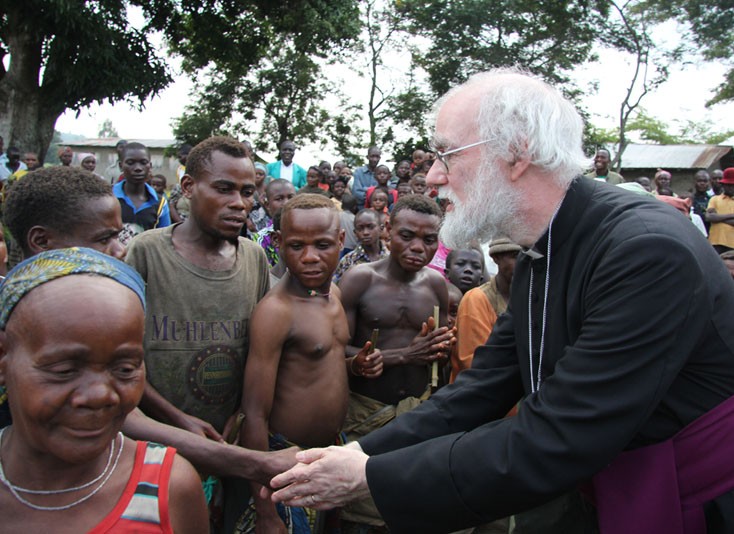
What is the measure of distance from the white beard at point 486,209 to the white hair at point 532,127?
0.31 feet

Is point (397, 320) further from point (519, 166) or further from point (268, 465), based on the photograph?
point (519, 166)

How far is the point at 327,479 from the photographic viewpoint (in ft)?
7.38

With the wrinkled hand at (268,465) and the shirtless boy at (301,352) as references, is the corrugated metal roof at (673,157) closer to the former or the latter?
the shirtless boy at (301,352)

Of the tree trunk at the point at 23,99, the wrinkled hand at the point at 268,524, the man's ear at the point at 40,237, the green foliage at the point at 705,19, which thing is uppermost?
the green foliage at the point at 705,19

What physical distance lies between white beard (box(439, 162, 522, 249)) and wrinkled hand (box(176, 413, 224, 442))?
1.38 m

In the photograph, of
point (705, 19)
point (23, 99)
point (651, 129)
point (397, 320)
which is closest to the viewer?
point (397, 320)

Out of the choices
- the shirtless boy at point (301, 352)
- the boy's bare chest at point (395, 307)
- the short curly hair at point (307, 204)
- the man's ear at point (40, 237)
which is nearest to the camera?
the man's ear at point (40, 237)

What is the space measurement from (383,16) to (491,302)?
29.5 m

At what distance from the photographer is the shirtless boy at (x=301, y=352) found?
310 centimetres

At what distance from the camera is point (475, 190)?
2.44 m

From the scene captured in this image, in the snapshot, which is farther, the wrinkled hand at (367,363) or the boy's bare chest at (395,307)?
the boy's bare chest at (395,307)

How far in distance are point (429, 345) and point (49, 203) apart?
7.76 feet

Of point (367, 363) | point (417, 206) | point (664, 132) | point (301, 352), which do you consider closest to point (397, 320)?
point (367, 363)

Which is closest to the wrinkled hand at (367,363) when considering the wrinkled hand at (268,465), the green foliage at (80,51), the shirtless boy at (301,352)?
the shirtless boy at (301,352)
